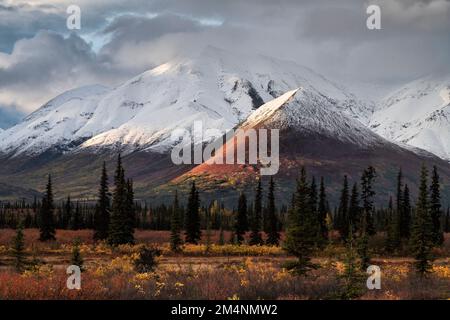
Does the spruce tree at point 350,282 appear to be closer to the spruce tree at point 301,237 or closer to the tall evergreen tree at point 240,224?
the spruce tree at point 301,237

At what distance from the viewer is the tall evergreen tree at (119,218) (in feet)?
238

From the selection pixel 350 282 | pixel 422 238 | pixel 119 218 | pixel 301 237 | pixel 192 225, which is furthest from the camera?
pixel 192 225

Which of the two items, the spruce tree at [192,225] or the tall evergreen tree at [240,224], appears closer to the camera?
the spruce tree at [192,225]

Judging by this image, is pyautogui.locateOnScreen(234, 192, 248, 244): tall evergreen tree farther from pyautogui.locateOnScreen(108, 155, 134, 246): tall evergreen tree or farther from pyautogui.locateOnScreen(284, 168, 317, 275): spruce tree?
pyautogui.locateOnScreen(284, 168, 317, 275): spruce tree

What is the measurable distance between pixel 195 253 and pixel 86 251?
445 inches

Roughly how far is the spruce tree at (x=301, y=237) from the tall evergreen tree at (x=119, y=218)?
123 ft

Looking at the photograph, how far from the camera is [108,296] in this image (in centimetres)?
2255

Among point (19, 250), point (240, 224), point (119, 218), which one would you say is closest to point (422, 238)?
point (19, 250)

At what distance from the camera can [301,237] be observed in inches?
1389

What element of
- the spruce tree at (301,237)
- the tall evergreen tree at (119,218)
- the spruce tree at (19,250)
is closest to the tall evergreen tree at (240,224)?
the tall evergreen tree at (119,218)

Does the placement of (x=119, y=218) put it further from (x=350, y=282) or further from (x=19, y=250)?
(x=350, y=282)

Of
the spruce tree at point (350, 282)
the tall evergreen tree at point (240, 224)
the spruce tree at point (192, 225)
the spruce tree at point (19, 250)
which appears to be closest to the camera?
the spruce tree at point (350, 282)

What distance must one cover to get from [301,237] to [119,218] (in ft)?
139
